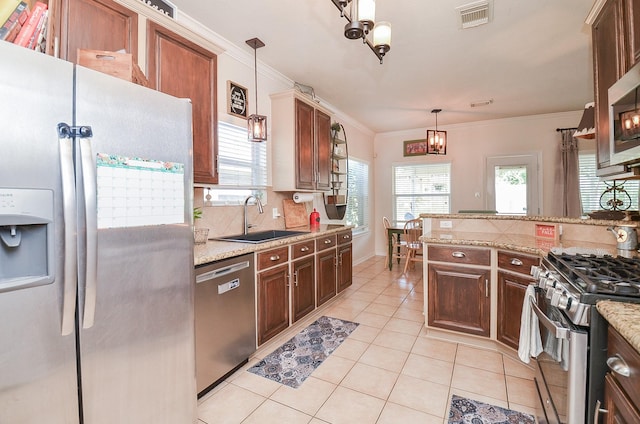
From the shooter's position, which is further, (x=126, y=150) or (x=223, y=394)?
(x=223, y=394)

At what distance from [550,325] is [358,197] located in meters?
4.77

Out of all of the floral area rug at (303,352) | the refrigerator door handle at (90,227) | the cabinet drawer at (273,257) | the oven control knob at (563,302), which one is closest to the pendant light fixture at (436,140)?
the floral area rug at (303,352)

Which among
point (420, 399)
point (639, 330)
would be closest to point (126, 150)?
point (639, 330)

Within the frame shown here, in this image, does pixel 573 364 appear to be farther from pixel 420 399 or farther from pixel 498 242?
pixel 498 242

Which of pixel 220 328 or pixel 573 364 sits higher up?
pixel 573 364

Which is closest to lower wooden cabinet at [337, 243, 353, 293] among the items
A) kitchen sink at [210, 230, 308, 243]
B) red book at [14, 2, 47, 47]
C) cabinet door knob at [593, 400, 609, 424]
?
kitchen sink at [210, 230, 308, 243]

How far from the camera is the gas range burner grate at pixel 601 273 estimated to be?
1.05 m

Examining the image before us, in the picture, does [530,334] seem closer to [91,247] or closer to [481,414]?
[481,414]

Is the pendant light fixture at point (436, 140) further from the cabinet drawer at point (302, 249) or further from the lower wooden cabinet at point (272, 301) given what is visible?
the lower wooden cabinet at point (272, 301)

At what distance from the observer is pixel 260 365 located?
2.27m

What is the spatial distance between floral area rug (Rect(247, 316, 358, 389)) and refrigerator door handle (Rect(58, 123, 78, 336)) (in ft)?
4.74

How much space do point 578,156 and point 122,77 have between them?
253 inches

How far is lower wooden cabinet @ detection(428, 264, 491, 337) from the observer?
8.18ft

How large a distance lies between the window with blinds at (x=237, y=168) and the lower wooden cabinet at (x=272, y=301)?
2.80 ft
